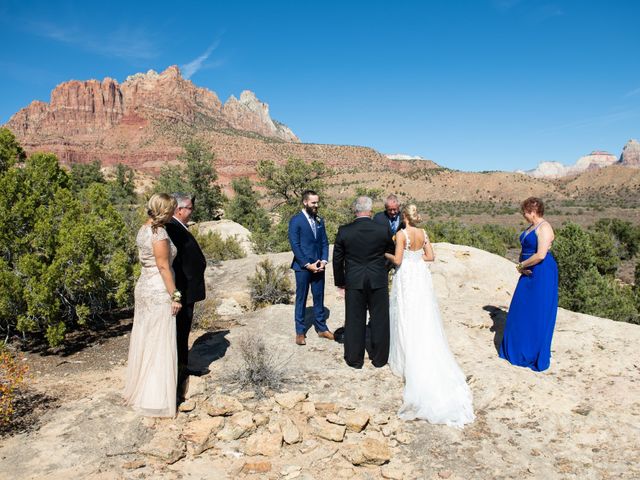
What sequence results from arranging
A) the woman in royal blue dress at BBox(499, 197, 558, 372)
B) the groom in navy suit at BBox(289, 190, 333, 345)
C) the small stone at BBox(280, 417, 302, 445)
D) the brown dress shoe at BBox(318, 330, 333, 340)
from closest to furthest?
1. the small stone at BBox(280, 417, 302, 445)
2. the woman in royal blue dress at BBox(499, 197, 558, 372)
3. the groom in navy suit at BBox(289, 190, 333, 345)
4. the brown dress shoe at BBox(318, 330, 333, 340)

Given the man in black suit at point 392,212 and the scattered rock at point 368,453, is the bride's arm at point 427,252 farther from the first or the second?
the scattered rock at point 368,453

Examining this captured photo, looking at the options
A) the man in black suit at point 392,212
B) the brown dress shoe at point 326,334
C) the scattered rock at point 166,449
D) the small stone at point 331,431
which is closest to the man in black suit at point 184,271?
the scattered rock at point 166,449

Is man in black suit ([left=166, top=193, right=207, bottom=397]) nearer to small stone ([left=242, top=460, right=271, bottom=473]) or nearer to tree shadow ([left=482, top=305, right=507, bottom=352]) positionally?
small stone ([left=242, top=460, right=271, bottom=473])

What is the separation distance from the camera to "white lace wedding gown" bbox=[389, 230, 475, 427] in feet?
13.6

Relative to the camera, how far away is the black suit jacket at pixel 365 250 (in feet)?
15.7

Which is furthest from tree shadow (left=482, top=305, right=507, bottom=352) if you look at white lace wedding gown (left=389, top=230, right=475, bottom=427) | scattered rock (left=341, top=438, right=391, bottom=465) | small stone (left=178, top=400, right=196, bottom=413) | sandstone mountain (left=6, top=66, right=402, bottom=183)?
sandstone mountain (left=6, top=66, right=402, bottom=183)

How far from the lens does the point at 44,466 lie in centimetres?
327

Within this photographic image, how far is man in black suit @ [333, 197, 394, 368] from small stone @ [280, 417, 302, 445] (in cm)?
143

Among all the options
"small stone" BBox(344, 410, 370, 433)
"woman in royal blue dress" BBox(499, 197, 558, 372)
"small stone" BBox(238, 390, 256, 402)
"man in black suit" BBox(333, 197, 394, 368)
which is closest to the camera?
"small stone" BBox(344, 410, 370, 433)

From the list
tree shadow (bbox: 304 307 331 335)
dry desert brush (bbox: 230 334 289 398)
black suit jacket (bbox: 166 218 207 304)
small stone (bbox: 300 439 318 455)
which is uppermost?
black suit jacket (bbox: 166 218 207 304)

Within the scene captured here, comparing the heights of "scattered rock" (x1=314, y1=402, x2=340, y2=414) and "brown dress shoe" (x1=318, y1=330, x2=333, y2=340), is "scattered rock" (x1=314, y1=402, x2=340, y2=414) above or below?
below

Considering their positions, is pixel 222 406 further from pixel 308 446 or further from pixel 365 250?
pixel 365 250

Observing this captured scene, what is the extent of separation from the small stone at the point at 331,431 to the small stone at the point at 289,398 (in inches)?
15.6

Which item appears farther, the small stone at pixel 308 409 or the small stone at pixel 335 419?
the small stone at pixel 308 409
